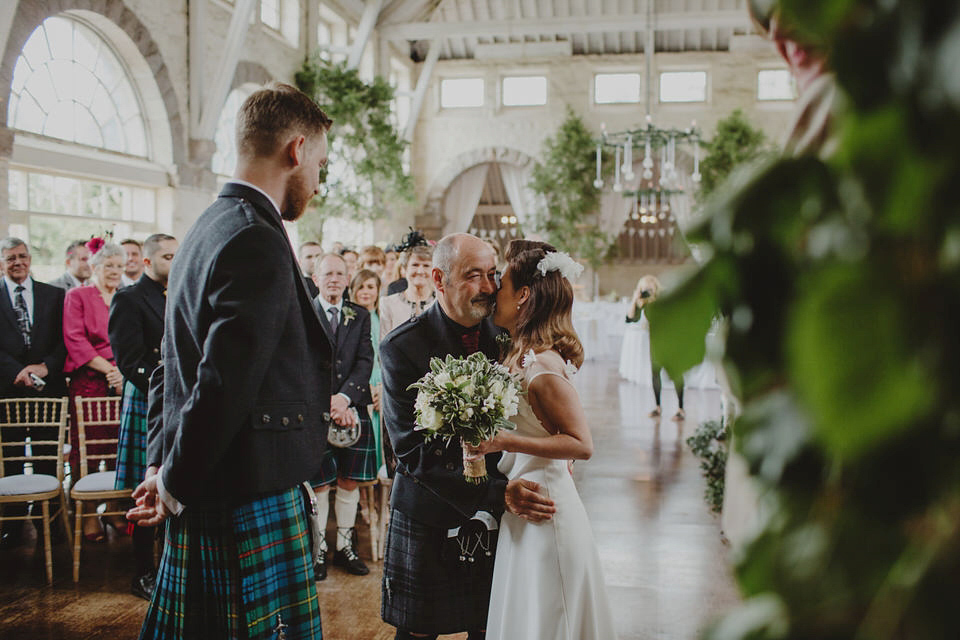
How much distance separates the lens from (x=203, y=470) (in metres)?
1.61

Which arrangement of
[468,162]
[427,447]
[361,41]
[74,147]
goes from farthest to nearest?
[468,162] → [361,41] → [74,147] → [427,447]

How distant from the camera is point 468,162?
1678cm

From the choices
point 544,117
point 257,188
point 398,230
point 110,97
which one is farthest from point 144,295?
point 544,117

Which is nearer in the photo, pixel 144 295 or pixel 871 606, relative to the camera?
pixel 871 606

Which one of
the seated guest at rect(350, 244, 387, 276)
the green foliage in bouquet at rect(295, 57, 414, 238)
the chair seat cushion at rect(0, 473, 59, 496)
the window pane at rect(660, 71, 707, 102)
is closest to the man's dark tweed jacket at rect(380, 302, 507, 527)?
the chair seat cushion at rect(0, 473, 59, 496)

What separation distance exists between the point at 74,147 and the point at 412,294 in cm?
502

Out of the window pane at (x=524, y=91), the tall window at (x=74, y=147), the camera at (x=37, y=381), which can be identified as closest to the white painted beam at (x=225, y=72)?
the tall window at (x=74, y=147)

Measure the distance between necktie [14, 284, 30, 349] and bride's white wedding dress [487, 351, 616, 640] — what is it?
13.6ft

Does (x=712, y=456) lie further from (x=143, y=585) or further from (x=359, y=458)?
(x=143, y=585)

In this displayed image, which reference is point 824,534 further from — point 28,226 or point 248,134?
point 28,226

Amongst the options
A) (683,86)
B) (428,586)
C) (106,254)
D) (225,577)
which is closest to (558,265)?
(428,586)

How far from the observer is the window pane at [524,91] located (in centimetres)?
1659

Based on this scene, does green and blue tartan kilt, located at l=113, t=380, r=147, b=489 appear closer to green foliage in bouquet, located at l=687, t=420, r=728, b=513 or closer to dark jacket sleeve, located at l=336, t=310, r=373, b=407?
dark jacket sleeve, located at l=336, t=310, r=373, b=407

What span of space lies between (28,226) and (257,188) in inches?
262
